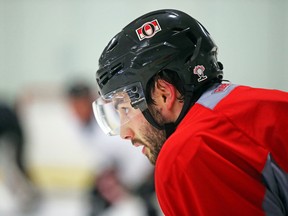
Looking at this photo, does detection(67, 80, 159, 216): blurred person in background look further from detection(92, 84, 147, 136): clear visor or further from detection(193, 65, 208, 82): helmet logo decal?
detection(193, 65, 208, 82): helmet logo decal

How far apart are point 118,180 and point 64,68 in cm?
266

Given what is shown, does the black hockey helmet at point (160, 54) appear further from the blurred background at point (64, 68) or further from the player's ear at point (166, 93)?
the blurred background at point (64, 68)

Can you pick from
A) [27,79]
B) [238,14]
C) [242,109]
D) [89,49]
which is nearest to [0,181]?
[27,79]

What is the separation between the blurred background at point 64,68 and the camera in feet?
17.2

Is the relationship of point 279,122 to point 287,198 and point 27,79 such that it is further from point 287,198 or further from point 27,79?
point 27,79

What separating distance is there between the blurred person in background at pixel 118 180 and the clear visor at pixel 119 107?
6.90 feet

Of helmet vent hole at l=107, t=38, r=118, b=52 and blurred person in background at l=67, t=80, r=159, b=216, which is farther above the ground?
helmet vent hole at l=107, t=38, r=118, b=52

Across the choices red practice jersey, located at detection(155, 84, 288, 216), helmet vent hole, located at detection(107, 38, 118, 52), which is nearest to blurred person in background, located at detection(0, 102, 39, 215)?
helmet vent hole, located at detection(107, 38, 118, 52)

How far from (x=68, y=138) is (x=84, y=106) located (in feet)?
4.62

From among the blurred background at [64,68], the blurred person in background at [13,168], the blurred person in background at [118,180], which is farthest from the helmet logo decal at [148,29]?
the blurred person in background at [13,168]

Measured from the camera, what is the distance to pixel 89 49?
6230 millimetres

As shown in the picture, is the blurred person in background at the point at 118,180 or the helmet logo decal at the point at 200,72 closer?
the helmet logo decal at the point at 200,72

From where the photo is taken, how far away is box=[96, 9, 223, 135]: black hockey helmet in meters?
1.40

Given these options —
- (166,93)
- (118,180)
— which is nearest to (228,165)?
(166,93)
